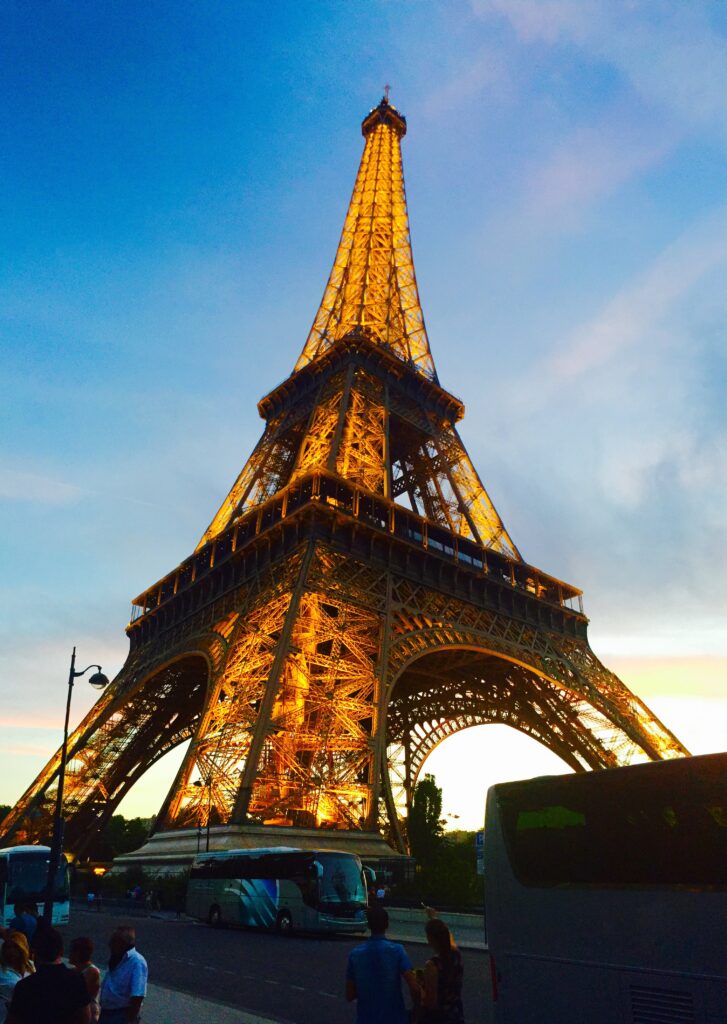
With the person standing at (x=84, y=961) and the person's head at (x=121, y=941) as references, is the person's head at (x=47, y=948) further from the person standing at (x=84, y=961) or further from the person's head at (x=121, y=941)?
the person's head at (x=121, y=941)

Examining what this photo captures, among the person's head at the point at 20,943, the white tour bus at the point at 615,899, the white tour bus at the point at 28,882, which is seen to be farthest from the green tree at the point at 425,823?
the person's head at the point at 20,943

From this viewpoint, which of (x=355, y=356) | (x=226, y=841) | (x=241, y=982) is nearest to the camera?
(x=241, y=982)

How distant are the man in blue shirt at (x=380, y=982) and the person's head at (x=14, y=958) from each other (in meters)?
3.38

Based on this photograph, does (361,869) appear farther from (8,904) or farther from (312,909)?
(8,904)

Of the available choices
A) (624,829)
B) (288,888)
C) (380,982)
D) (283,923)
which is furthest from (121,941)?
(283,923)

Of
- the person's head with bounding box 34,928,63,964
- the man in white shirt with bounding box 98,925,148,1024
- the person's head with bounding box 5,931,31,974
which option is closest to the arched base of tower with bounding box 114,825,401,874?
the person's head with bounding box 5,931,31,974

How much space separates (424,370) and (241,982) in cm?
4859

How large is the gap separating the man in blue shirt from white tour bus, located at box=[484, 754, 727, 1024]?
2.82 m

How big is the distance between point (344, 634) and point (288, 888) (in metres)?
12.6

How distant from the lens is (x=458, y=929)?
2597 centimetres

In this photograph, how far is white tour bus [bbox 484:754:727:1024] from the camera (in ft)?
25.6

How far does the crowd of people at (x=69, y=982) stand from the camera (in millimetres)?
5477

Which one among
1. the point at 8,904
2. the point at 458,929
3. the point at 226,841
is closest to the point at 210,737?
the point at 226,841

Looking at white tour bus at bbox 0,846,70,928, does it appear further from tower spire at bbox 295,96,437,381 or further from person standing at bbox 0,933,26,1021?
tower spire at bbox 295,96,437,381
